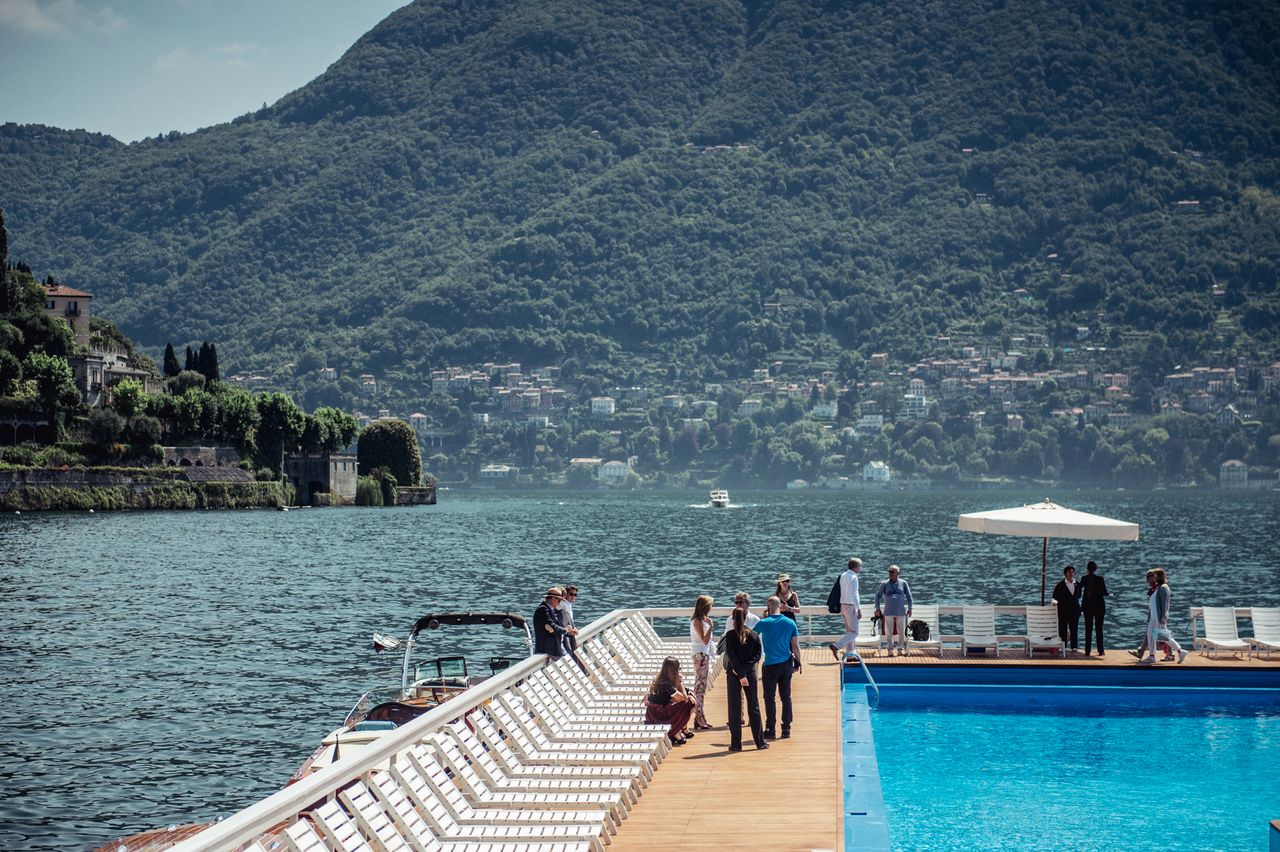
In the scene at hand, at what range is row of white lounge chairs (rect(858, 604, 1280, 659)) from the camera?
85.1ft

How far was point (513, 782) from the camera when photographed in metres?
13.1

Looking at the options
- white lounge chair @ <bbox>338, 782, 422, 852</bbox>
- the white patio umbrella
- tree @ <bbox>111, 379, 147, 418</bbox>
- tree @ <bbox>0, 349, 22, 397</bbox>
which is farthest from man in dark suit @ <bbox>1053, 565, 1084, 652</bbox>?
tree @ <bbox>0, 349, 22, 397</bbox>

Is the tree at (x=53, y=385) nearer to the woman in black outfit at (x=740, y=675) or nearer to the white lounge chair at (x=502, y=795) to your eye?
the woman in black outfit at (x=740, y=675)

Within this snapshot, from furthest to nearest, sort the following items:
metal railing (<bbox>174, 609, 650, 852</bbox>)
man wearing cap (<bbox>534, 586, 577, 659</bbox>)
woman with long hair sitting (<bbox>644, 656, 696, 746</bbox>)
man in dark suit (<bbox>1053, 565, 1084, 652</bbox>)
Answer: man in dark suit (<bbox>1053, 565, 1084, 652</bbox>) < man wearing cap (<bbox>534, 586, 577, 659</bbox>) < woman with long hair sitting (<bbox>644, 656, 696, 746</bbox>) < metal railing (<bbox>174, 609, 650, 852</bbox>)

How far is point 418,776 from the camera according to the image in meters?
11.6

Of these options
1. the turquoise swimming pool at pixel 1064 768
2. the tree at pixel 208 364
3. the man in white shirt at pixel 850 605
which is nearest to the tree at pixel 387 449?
the tree at pixel 208 364

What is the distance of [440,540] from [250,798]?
84.3m

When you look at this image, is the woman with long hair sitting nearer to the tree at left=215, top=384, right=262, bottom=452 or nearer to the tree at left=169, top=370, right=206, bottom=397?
the tree at left=215, top=384, right=262, bottom=452

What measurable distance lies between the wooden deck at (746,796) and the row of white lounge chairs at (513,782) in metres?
0.29

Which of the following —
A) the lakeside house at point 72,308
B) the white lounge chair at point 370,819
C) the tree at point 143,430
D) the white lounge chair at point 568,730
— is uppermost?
the lakeside house at point 72,308

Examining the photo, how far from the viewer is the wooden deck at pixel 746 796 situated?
1268cm

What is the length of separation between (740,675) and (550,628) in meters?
2.76

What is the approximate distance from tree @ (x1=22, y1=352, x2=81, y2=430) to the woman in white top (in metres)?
130

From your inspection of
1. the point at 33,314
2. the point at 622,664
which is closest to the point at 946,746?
the point at 622,664
